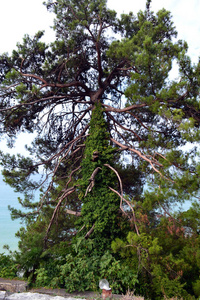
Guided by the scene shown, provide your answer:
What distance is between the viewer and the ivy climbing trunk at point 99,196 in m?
6.65

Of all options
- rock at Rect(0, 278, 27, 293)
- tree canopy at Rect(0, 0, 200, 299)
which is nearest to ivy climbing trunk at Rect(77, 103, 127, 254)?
tree canopy at Rect(0, 0, 200, 299)

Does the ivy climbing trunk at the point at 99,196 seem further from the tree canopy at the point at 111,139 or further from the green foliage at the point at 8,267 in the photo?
the green foliage at the point at 8,267

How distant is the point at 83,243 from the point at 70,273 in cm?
81

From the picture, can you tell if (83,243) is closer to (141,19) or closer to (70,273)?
(70,273)

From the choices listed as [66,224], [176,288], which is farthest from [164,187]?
[66,224]

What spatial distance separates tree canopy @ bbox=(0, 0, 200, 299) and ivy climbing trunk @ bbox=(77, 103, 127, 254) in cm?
3

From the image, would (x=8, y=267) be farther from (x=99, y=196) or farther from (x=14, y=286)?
(x=99, y=196)

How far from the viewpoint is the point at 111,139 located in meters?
7.90

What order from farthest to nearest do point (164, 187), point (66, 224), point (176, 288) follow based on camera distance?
point (66, 224) < point (164, 187) < point (176, 288)

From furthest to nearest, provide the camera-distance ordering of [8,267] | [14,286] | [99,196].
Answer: [99,196] → [8,267] → [14,286]

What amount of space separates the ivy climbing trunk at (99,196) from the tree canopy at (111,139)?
30mm

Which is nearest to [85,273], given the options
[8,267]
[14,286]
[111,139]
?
[14,286]

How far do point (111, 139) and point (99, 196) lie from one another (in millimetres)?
1907

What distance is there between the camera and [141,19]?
8250mm
